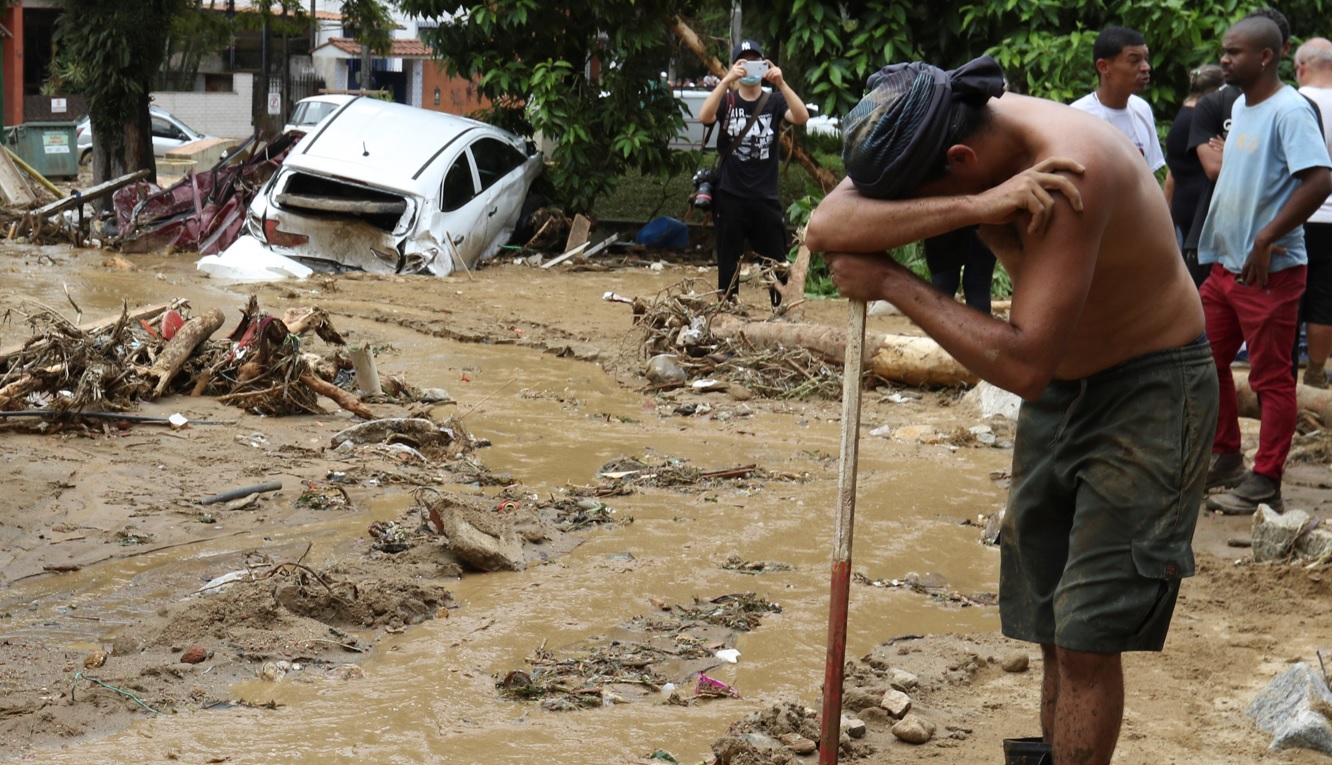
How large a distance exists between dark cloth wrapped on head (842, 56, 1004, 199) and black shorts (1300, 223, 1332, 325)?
401 centimetres

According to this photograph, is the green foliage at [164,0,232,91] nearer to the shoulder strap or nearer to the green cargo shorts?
the shoulder strap

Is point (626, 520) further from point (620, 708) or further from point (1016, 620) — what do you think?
point (1016, 620)

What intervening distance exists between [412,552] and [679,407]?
3099 millimetres

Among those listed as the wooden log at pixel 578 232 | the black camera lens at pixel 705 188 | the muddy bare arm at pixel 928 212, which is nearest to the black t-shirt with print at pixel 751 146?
the black camera lens at pixel 705 188

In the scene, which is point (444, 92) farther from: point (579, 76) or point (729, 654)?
point (729, 654)

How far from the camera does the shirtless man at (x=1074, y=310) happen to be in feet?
7.81

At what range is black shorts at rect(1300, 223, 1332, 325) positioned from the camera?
584cm

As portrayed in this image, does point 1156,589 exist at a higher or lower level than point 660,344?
higher

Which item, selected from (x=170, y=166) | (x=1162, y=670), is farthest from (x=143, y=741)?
(x=170, y=166)

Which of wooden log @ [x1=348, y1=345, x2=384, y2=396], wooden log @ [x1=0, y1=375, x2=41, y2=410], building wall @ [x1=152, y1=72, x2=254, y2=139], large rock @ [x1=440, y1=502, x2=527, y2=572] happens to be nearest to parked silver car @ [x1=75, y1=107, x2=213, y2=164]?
building wall @ [x1=152, y1=72, x2=254, y2=139]

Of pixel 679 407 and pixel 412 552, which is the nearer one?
pixel 412 552

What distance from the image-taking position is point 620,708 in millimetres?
3500

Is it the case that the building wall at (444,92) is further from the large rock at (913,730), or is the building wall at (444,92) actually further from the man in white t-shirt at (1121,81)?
the large rock at (913,730)

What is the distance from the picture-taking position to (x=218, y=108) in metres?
35.9
